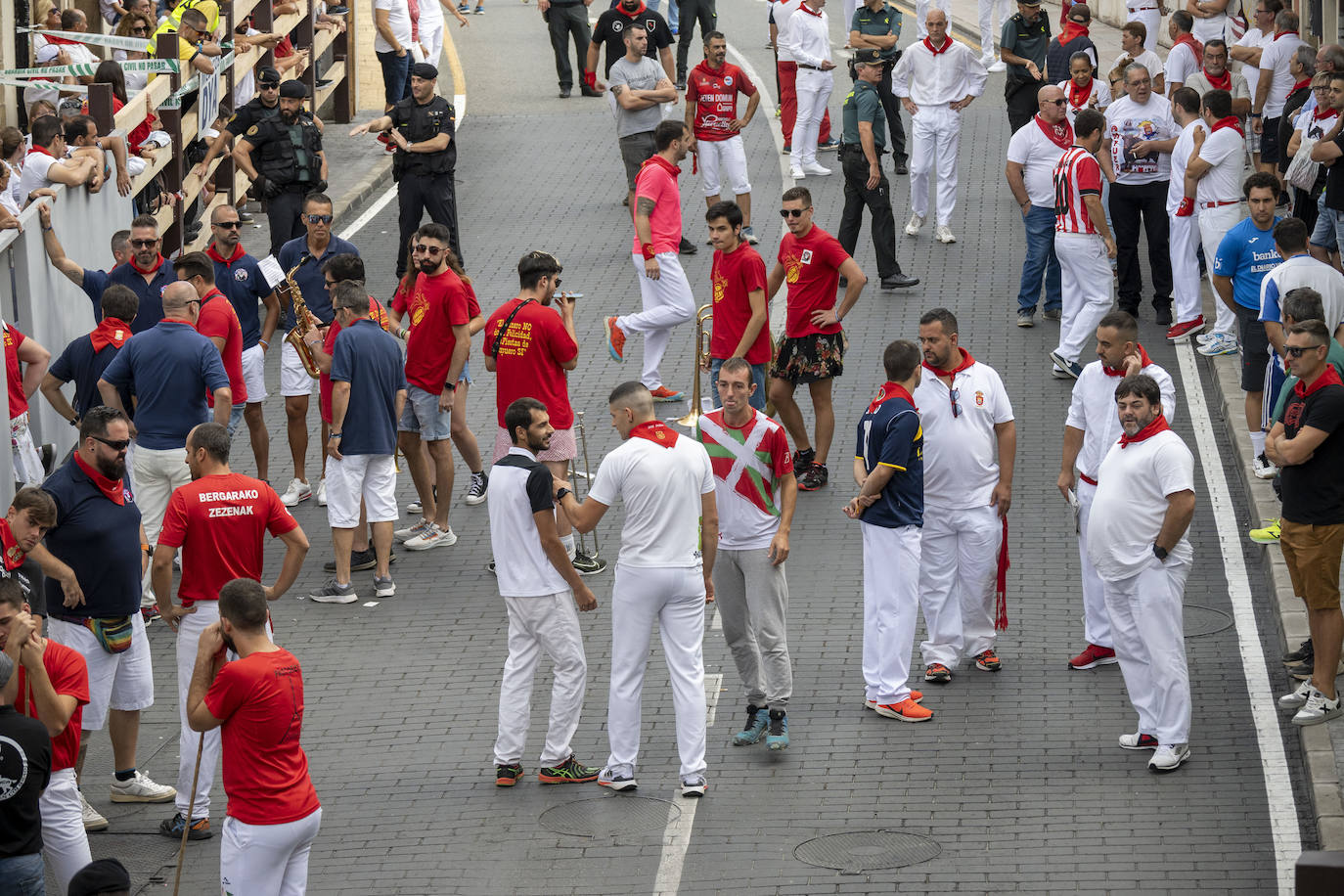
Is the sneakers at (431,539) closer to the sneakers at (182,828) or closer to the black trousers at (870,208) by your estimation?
the sneakers at (182,828)

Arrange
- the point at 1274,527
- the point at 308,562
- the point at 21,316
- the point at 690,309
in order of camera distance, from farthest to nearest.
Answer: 1. the point at 690,309
2. the point at 21,316
3. the point at 308,562
4. the point at 1274,527

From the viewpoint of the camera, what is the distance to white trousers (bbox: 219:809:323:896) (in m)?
7.34

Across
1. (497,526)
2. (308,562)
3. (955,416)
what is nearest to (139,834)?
(497,526)

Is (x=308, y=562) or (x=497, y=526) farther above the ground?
(x=497, y=526)

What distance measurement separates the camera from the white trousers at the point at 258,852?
289 inches

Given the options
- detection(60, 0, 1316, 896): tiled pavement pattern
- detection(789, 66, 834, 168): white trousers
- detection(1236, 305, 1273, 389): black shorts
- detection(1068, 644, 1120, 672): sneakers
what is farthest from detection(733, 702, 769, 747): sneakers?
detection(789, 66, 834, 168): white trousers

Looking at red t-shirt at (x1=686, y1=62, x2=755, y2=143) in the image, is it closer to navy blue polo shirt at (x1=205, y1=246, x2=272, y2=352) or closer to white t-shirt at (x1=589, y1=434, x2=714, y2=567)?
navy blue polo shirt at (x1=205, y1=246, x2=272, y2=352)

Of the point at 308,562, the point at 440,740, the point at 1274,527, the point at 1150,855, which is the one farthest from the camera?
the point at 308,562

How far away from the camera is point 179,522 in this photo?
353 inches

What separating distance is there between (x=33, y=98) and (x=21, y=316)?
4.88 m

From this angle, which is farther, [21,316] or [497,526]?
[21,316]

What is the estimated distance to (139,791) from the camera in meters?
9.31

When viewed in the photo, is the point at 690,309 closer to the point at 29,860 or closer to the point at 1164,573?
the point at 1164,573

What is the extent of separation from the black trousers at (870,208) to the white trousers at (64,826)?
10.6 metres
